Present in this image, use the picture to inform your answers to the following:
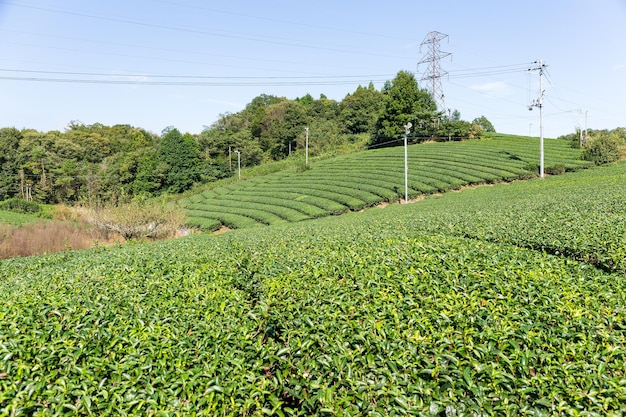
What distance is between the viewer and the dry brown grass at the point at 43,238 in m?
18.6

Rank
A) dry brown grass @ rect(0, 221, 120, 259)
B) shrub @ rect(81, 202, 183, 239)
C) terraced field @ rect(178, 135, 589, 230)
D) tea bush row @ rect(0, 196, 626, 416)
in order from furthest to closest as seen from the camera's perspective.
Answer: terraced field @ rect(178, 135, 589, 230) → shrub @ rect(81, 202, 183, 239) → dry brown grass @ rect(0, 221, 120, 259) → tea bush row @ rect(0, 196, 626, 416)

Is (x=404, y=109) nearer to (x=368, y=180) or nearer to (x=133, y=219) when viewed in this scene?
(x=368, y=180)

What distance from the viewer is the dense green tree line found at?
59156 millimetres

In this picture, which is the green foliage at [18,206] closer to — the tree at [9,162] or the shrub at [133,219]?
the tree at [9,162]

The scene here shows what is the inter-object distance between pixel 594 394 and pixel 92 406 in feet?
11.4

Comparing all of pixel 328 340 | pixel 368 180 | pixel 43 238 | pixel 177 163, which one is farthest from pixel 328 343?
pixel 177 163

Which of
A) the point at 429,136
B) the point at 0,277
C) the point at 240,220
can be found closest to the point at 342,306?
the point at 0,277

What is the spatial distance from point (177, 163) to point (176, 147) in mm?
3264

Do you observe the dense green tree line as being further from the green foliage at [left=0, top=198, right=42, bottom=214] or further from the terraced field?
the terraced field

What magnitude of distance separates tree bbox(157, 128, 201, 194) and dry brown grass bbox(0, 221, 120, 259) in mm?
43903

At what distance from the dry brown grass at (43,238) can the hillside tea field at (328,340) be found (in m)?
16.4

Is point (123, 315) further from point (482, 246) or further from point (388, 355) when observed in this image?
point (482, 246)

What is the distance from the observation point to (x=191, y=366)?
118 inches

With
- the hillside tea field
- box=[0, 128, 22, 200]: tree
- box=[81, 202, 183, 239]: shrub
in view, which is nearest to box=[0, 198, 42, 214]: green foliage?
box=[0, 128, 22, 200]: tree
